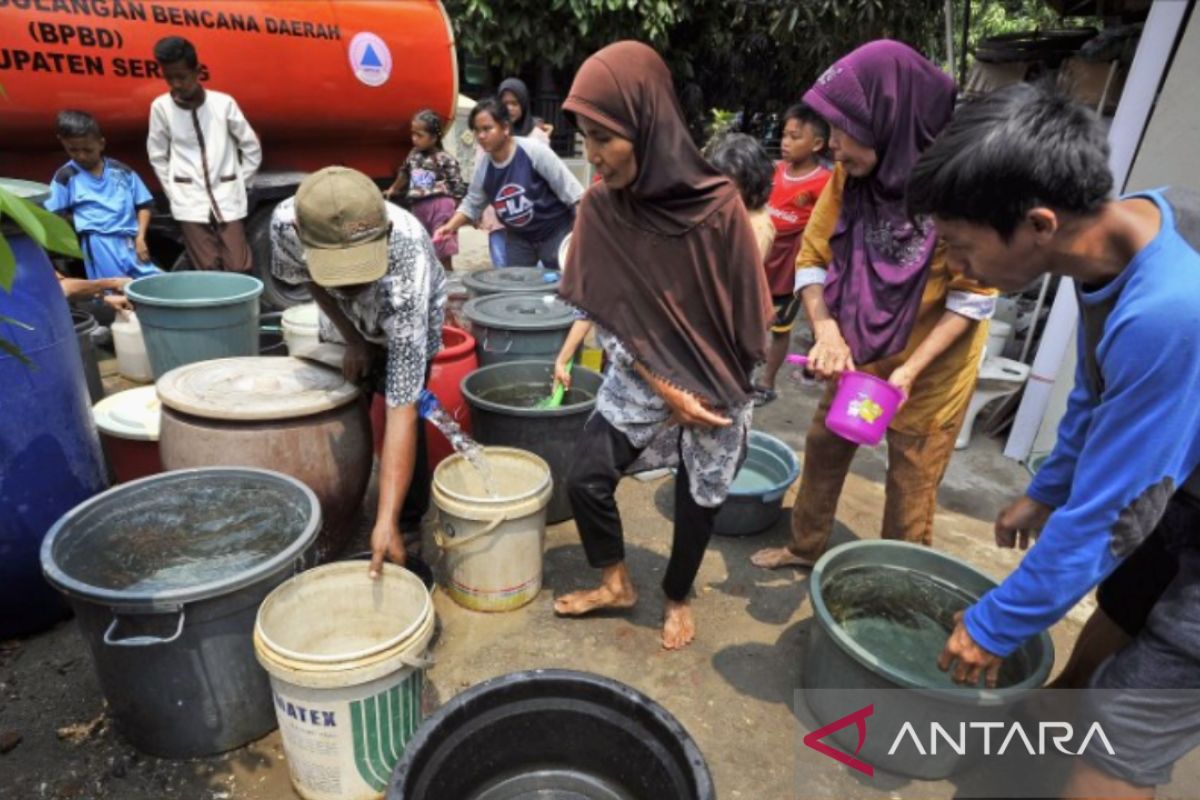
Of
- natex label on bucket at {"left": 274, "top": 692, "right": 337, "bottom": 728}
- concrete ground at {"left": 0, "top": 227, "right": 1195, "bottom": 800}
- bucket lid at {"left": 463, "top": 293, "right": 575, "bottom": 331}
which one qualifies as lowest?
concrete ground at {"left": 0, "top": 227, "right": 1195, "bottom": 800}

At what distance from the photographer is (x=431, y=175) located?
19.3 feet

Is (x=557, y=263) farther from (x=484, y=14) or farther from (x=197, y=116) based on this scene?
(x=484, y=14)

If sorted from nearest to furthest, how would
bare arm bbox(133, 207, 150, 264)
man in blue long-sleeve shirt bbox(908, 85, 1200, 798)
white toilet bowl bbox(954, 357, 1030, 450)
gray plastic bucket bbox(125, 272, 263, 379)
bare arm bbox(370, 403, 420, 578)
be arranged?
man in blue long-sleeve shirt bbox(908, 85, 1200, 798), bare arm bbox(370, 403, 420, 578), gray plastic bucket bbox(125, 272, 263, 379), white toilet bowl bbox(954, 357, 1030, 450), bare arm bbox(133, 207, 150, 264)

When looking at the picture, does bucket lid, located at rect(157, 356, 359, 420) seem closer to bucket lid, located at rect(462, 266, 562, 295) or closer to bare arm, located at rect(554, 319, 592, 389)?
bare arm, located at rect(554, 319, 592, 389)

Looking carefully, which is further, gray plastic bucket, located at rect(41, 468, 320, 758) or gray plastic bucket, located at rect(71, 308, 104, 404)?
gray plastic bucket, located at rect(71, 308, 104, 404)

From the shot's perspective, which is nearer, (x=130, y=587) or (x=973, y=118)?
(x=973, y=118)

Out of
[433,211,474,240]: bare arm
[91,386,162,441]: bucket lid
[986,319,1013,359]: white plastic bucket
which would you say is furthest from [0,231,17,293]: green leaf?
[986,319,1013,359]: white plastic bucket

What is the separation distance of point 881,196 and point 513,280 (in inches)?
104

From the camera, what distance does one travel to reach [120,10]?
15.5 ft

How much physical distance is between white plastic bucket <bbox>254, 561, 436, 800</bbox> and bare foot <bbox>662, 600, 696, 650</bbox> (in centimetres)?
98

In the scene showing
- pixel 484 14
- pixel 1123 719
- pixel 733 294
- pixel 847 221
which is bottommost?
pixel 1123 719

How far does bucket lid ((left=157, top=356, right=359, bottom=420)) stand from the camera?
2.38m

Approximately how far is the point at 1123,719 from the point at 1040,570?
1.43 ft

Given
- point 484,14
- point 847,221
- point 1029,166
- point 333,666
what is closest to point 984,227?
point 1029,166
